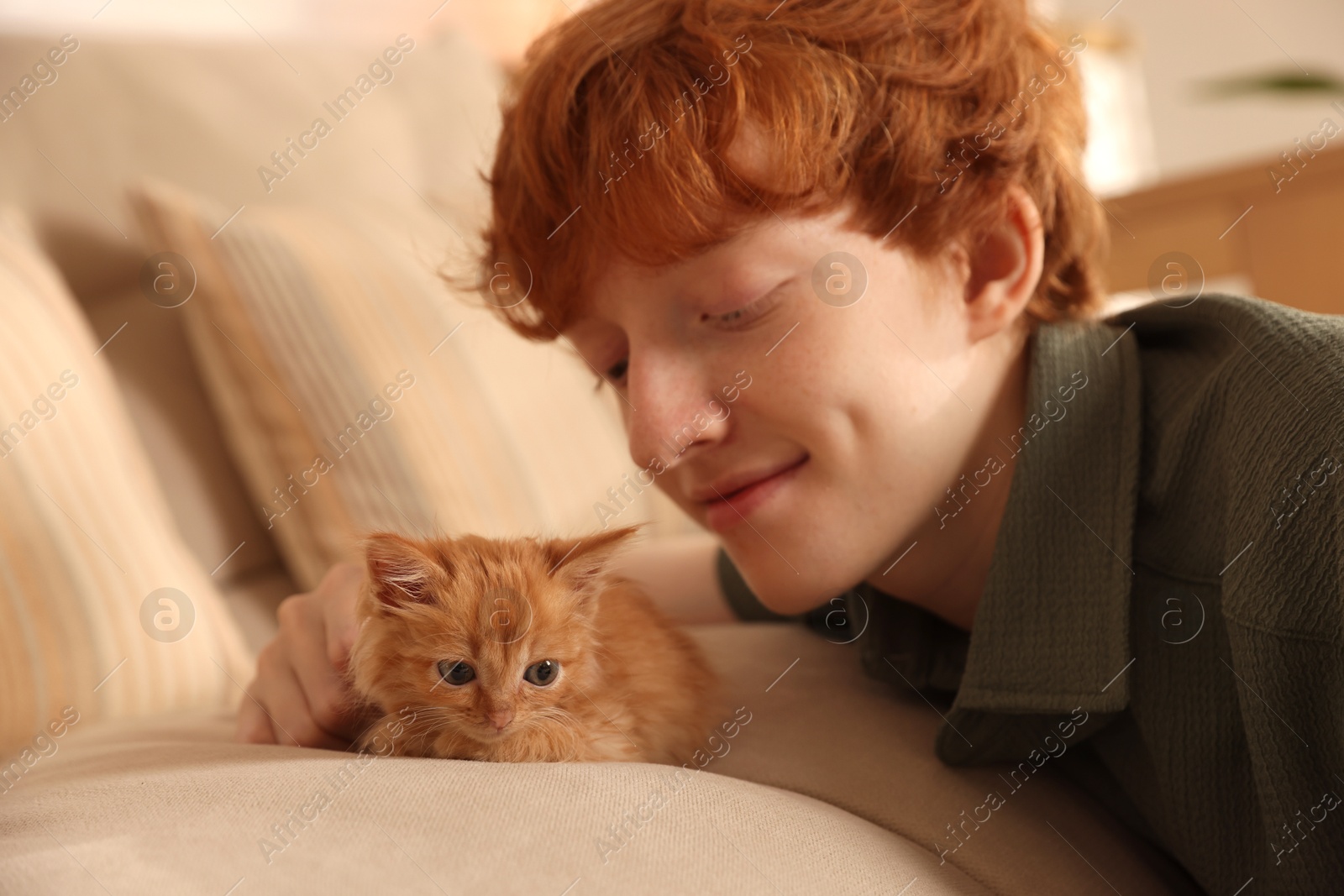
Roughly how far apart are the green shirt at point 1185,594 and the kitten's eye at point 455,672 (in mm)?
456

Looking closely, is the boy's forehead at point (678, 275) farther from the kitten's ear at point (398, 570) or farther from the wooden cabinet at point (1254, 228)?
the wooden cabinet at point (1254, 228)

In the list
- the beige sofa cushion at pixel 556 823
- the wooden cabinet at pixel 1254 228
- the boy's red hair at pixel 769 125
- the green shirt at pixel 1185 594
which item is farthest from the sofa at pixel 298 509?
the wooden cabinet at pixel 1254 228

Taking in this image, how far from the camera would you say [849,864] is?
775 mm

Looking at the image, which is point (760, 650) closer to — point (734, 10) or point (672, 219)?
point (672, 219)

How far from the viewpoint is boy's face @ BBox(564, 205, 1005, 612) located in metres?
1.01

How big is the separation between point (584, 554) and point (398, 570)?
0.16m

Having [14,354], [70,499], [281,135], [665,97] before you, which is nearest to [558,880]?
[665,97]

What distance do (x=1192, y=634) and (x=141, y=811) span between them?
904mm

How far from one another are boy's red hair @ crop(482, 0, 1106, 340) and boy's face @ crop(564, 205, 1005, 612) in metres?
→ 0.04

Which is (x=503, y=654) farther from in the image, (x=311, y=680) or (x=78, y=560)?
(x=78, y=560)

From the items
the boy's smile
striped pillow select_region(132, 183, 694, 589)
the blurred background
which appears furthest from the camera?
the blurred background

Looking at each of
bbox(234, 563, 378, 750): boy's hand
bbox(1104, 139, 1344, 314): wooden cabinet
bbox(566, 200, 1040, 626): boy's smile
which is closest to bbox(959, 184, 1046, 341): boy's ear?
bbox(566, 200, 1040, 626): boy's smile

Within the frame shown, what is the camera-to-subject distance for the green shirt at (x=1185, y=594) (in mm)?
787

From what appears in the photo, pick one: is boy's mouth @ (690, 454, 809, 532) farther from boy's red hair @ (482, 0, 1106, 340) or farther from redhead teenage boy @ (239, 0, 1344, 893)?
boy's red hair @ (482, 0, 1106, 340)
